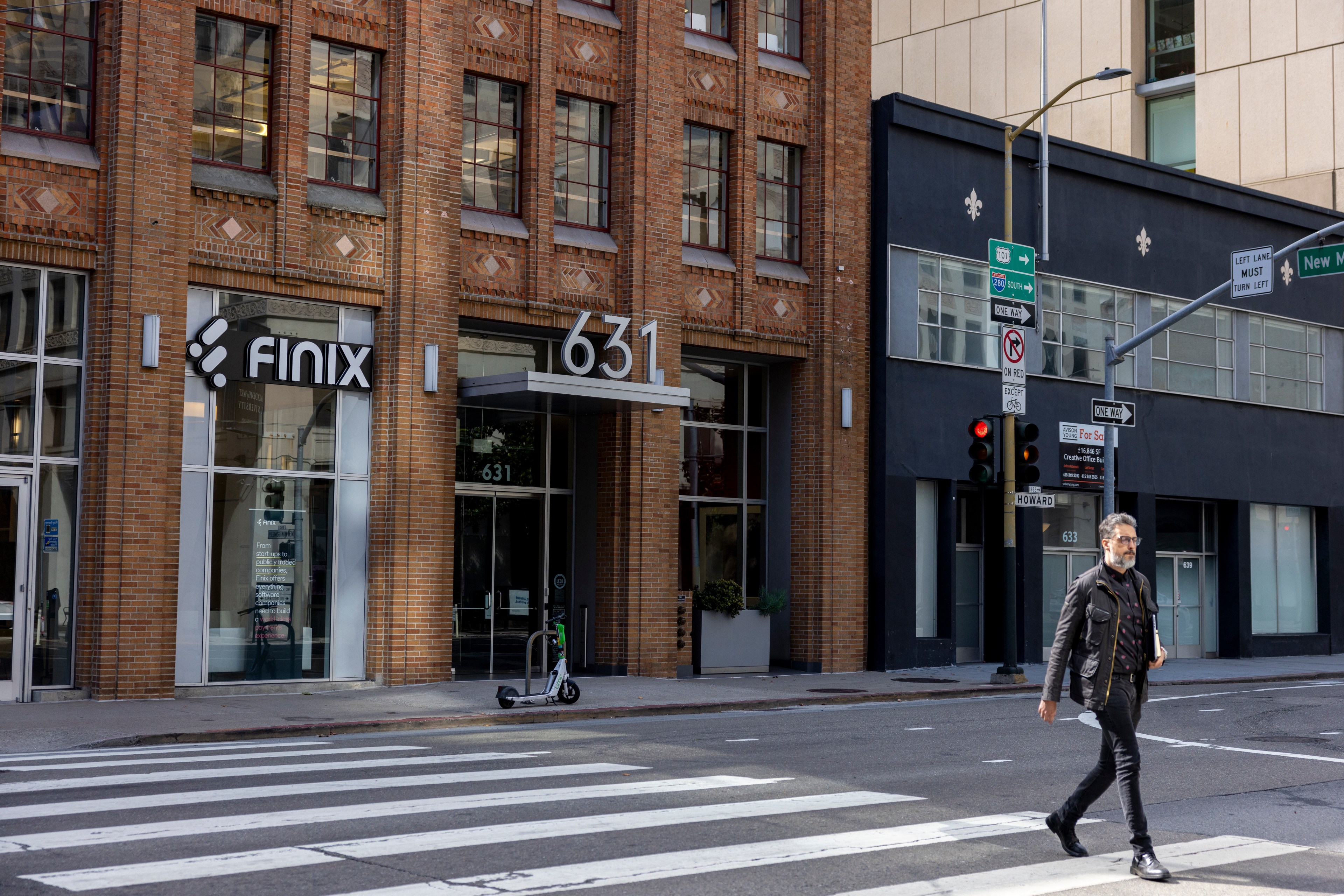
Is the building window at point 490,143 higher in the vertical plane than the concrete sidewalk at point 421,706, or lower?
higher

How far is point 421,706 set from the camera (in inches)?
662

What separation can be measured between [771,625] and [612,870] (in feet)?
57.4

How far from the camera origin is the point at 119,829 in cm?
834

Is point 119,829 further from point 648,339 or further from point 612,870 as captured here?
point 648,339

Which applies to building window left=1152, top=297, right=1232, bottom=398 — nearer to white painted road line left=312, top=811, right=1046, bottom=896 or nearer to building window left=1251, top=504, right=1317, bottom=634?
building window left=1251, top=504, right=1317, bottom=634

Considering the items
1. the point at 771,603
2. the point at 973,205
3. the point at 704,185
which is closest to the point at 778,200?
the point at 704,185

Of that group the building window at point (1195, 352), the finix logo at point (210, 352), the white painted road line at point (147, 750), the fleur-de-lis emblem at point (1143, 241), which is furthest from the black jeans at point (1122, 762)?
the fleur-de-lis emblem at point (1143, 241)

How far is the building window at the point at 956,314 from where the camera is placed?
25.8 meters

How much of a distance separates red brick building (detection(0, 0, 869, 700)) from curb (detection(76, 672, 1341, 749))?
3432 millimetres

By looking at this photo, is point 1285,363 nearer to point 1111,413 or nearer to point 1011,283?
point 1111,413

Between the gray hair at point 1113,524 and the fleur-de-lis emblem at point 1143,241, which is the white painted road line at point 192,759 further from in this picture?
the fleur-de-lis emblem at point 1143,241

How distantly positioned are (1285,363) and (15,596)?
28.0m

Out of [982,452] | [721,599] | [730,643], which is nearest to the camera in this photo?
[982,452]

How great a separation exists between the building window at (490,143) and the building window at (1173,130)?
26.4 metres
